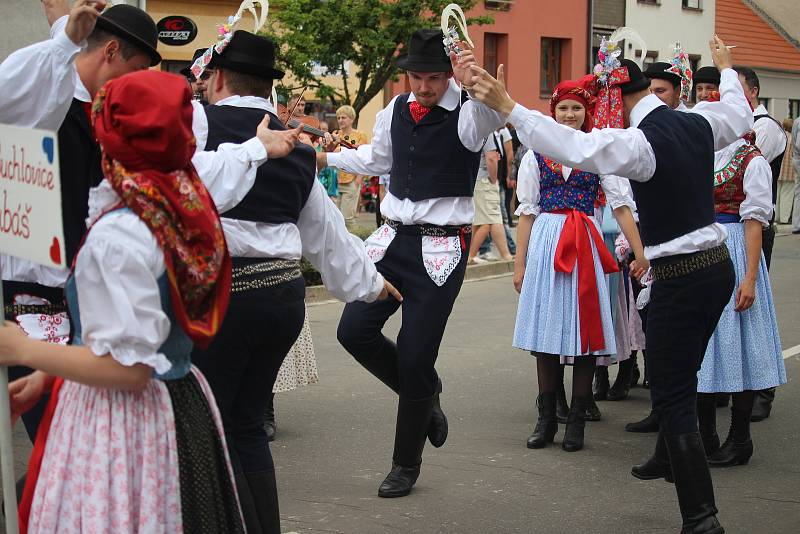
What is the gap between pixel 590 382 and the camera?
639cm

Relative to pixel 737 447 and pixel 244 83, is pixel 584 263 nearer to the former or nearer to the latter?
pixel 737 447

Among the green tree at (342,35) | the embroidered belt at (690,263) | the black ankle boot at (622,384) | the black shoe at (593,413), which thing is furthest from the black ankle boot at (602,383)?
the green tree at (342,35)

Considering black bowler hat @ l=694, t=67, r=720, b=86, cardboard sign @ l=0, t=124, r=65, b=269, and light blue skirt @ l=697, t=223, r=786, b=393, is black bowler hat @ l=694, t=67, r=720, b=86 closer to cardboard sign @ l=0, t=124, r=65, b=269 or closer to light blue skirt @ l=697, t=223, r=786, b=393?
light blue skirt @ l=697, t=223, r=786, b=393

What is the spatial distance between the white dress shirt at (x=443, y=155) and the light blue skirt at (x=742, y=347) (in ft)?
5.35

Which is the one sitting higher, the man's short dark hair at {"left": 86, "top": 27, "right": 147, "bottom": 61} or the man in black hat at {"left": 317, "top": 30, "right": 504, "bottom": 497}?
the man's short dark hair at {"left": 86, "top": 27, "right": 147, "bottom": 61}

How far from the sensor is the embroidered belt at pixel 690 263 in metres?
4.61

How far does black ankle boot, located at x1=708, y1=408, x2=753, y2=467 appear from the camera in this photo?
589 centimetres

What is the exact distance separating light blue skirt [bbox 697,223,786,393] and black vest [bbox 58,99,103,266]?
357 cm

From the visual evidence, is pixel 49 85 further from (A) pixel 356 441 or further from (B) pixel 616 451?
(B) pixel 616 451

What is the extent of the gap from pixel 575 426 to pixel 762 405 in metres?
1.50

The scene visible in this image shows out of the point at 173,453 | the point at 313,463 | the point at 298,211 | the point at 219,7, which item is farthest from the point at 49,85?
the point at 219,7

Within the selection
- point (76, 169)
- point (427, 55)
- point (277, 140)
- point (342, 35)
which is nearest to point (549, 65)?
point (342, 35)

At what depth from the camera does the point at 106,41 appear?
3.68 m

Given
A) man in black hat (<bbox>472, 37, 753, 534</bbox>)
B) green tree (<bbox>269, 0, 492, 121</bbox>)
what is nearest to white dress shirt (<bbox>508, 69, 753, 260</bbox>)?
man in black hat (<bbox>472, 37, 753, 534</bbox>)
